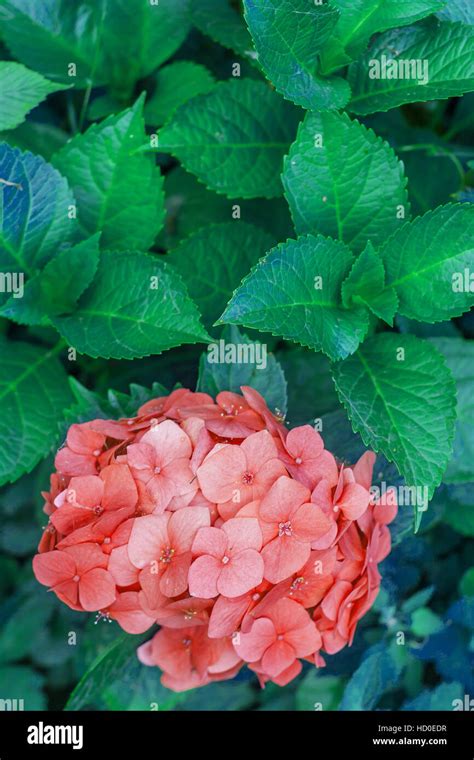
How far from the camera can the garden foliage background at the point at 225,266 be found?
1.16 metres

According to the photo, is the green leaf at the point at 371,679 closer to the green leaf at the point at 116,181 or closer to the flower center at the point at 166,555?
the flower center at the point at 166,555

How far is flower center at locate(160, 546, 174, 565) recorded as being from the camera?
3.23 feet

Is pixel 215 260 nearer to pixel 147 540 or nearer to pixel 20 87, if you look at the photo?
pixel 20 87

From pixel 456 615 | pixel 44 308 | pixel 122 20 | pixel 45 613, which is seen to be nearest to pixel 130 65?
pixel 122 20

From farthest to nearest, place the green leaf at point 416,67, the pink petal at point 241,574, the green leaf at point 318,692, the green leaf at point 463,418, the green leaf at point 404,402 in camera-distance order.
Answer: the green leaf at point 318,692, the green leaf at point 463,418, the green leaf at point 416,67, the green leaf at point 404,402, the pink petal at point 241,574

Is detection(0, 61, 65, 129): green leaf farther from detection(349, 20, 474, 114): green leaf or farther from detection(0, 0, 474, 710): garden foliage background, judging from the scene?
detection(349, 20, 474, 114): green leaf

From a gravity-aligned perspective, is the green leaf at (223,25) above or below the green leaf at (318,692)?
above

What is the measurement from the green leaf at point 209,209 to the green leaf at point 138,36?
0.20m

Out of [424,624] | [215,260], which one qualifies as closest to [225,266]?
[215,260]

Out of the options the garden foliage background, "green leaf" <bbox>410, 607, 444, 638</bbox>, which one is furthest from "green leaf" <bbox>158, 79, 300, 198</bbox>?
"green leaf" <bbox>410, 607, 444, 638</bbox>

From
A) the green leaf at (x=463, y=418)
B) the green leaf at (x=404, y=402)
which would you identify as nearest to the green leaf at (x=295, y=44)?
the green leaf at (x=404, y=402)

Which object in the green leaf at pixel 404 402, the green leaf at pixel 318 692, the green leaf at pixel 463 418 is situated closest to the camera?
the green leaf at pixel 404 402

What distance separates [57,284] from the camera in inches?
49.1

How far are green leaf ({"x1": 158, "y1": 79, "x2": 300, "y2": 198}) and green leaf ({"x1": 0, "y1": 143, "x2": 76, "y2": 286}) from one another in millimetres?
188
